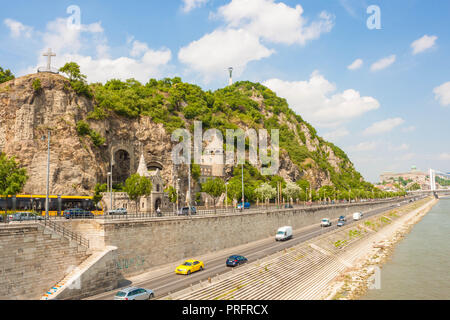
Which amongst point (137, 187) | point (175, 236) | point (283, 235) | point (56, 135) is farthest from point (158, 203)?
point (283, 235)

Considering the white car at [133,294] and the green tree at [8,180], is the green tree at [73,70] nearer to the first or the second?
the green tree at [8,180]

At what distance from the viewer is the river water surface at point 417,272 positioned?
101ft

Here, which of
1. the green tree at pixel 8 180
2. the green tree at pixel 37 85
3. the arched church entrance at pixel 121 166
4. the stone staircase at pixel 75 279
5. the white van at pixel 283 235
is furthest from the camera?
the arched church entrance at pixel 121 166

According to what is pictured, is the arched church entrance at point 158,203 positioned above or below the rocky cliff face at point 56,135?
below

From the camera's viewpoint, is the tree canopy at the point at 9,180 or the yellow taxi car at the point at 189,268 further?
the yellow taxi car at the point at 189,268

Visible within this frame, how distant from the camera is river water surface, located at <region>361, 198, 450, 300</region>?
30748 mm

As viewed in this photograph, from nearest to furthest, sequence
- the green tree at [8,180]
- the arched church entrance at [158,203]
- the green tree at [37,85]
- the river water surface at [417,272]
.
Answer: the green tree at [8,180], the river water surface at [417,272], the green tree at [37,85], the arched church entrance at [158,203]

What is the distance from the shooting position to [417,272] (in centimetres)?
3847

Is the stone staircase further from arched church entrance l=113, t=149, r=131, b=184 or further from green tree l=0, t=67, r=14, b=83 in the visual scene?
green tree l=0, t=67, r=14, b=83

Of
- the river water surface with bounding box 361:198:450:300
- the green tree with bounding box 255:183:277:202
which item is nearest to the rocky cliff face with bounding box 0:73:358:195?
the green tree with bounding box 255:183:277:202

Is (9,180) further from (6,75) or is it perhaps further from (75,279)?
(6,75)

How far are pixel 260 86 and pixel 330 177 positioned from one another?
223ft

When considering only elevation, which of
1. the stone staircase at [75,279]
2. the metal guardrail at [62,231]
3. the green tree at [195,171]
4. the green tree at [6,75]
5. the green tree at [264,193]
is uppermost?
the green tree at [6,75]

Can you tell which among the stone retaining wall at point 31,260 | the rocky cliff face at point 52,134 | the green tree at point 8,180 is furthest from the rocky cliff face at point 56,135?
the stone retaining wall at point 31,260
